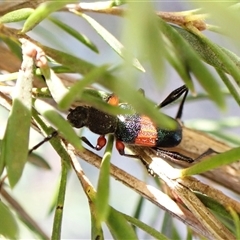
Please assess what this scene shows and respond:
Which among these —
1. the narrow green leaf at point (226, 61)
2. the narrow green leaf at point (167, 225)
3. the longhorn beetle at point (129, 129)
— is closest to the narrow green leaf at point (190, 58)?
the narrow green leaf at point (226, 61)

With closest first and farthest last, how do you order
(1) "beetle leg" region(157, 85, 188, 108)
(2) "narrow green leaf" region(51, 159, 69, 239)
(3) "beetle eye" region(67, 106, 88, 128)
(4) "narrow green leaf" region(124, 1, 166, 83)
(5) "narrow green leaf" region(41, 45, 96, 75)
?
(4) "narrow green leaf" region(124, 1, 166, 83) < (5) "narrow green leaf" region(41, 45, 96, 75) < (2) "narrow green leaf" region(51, 159, 69, 239) < (3) "beetle eye" region(67, 106, 88, 128) < (1) "beetle leg" region(157, 85, 188, 108)

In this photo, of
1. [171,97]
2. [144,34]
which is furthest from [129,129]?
[144,34]

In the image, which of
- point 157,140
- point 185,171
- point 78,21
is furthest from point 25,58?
point 78,21

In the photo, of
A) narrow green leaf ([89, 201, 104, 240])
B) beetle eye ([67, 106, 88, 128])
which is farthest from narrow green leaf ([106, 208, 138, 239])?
beetle eye ([67, 106, 88, 128])

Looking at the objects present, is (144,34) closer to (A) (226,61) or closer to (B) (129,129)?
(A) (226,61)

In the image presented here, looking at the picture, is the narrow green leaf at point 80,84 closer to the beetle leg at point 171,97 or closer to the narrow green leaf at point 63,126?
the narrow green leaf at point 63,126

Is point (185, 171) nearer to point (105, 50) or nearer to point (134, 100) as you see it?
point (134, 100)

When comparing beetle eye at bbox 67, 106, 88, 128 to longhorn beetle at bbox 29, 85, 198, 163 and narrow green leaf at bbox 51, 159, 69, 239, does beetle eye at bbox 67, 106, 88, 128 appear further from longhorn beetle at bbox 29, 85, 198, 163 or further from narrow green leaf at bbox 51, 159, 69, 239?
narrow green leaf at bbox 51, 159, 69, 239
